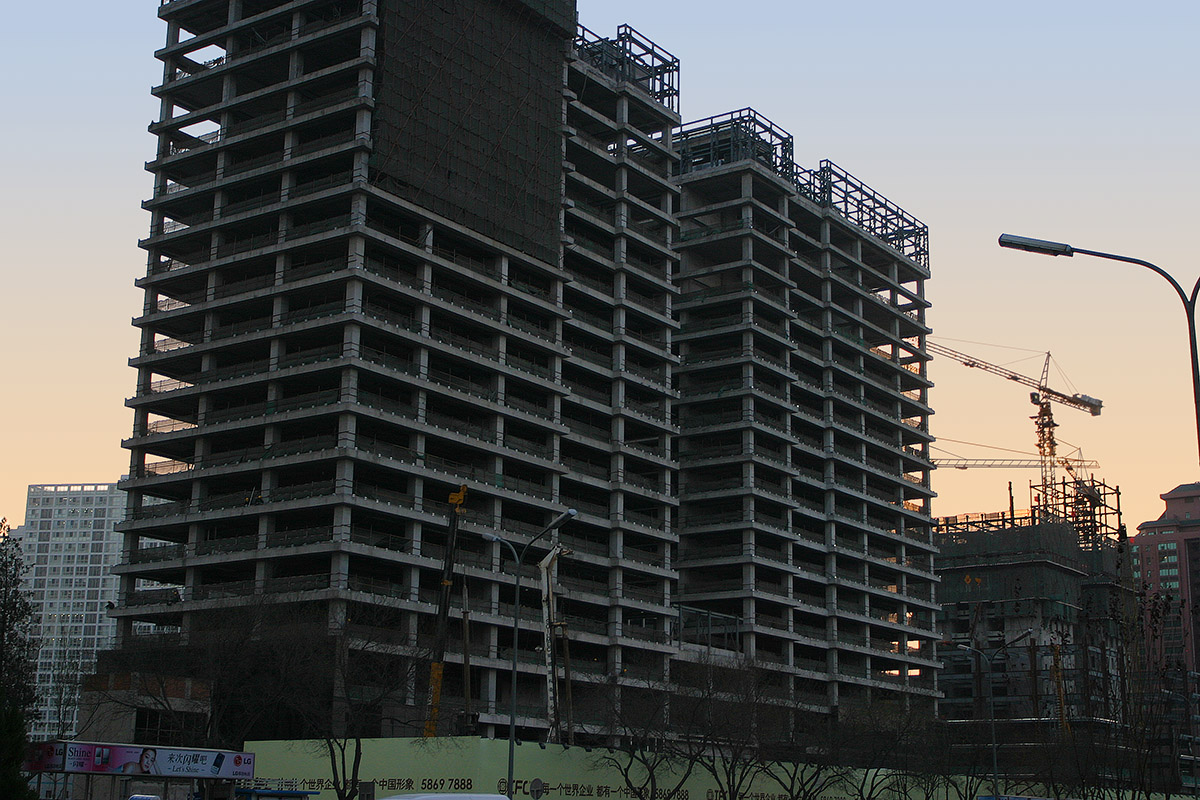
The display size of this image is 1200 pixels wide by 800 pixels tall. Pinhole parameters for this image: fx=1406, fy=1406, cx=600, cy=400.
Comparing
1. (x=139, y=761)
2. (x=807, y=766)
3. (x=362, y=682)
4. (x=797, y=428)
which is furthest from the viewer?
(x=797, y=428)

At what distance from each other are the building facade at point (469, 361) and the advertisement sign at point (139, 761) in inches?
1248

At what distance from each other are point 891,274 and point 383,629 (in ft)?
308

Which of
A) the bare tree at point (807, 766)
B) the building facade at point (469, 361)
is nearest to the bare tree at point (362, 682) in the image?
the building facade at point (469, 361)

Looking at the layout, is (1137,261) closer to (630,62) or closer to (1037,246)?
(1037,246)

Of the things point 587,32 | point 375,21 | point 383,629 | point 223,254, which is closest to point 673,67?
point 587,32

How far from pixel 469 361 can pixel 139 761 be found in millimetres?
62818

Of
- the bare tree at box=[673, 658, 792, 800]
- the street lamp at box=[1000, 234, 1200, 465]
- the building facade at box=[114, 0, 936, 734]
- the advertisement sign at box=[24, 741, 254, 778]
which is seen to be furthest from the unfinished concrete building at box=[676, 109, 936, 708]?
the street lamp at box=[1000, 234, 1200, 465]

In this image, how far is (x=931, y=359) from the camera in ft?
562

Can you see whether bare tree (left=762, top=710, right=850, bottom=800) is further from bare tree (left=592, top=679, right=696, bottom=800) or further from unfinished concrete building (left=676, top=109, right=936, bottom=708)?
unfinished concrete building (left=676, top=109, right=936, bottom=708)

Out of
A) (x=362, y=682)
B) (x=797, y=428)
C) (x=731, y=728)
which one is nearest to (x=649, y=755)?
(x=731, y=728)

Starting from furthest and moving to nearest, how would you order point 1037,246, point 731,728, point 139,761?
1. point 731,728
2. point 139,761
3. point 1037,246

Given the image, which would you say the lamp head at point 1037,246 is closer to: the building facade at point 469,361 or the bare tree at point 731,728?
the bare tree at point 731,728

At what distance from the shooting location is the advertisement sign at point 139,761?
46000 millimetres

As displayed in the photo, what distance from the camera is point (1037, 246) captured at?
34.2 metres
